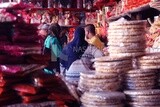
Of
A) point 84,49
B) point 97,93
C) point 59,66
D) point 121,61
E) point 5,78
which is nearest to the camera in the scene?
point 5,78

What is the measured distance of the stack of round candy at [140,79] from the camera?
260 centimetres

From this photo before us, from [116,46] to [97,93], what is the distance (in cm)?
43

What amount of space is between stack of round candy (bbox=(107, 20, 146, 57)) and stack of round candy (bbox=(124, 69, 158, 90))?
0.17 metres

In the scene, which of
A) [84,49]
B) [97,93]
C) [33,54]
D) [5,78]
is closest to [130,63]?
[97,93]

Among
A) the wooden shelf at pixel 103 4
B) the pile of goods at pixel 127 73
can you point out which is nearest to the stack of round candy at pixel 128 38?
the pile of goods at pixel 127 73

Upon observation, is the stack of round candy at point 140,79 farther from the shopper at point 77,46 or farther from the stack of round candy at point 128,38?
the shopper at point 77,46

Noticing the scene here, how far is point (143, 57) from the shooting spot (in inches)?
107

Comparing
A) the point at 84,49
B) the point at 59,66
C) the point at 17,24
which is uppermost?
the point at 17,24

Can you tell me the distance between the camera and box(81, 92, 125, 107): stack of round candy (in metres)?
2.43

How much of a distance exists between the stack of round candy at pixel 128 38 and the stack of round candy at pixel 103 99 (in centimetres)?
37

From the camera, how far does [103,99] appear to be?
7.97 ft

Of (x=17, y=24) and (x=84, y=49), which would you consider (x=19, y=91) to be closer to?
(x=17, y=24)

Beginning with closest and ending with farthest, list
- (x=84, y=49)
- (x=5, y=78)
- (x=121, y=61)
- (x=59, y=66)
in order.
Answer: (x=5, y=78) < (x=121, y=61) < (x=84, y=49) < (x=59, y=66)

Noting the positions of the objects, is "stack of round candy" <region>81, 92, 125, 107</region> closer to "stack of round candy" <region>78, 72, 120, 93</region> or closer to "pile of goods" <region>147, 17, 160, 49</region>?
"stack of round candy" <region>78, 72, 120, 93</region>
